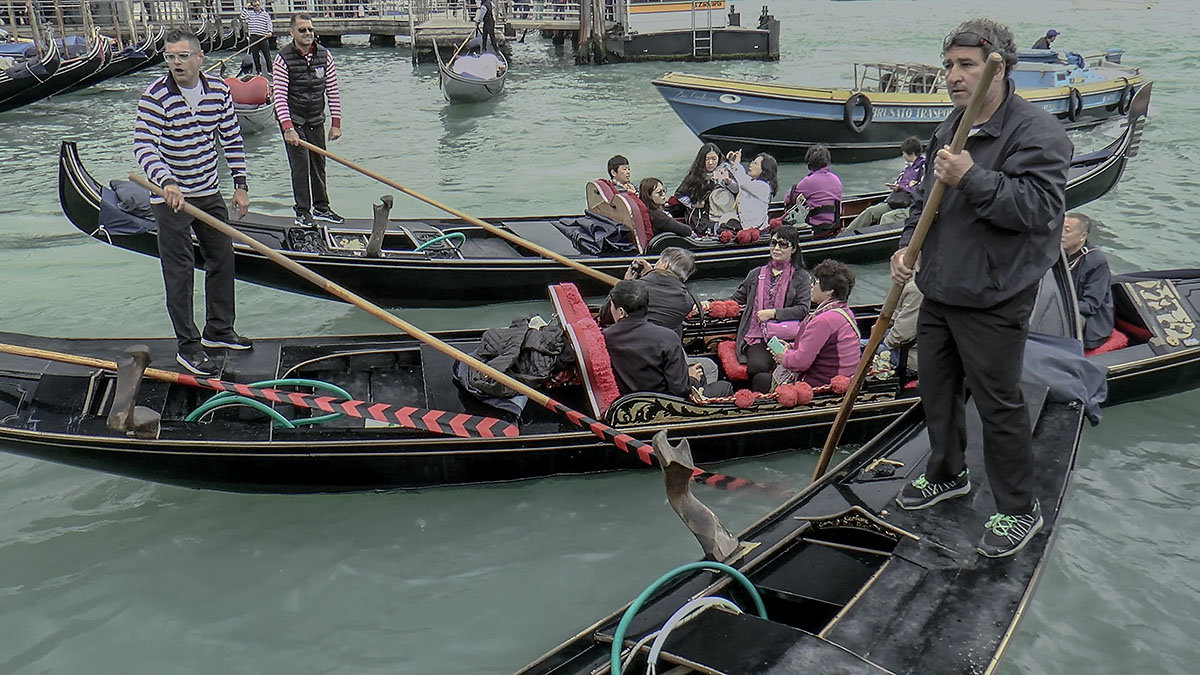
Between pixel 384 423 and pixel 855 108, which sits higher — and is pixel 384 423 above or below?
below

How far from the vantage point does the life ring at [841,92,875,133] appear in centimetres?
984

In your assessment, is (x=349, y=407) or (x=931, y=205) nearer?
(x=931, y=205)

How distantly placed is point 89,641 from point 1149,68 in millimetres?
→ 18603

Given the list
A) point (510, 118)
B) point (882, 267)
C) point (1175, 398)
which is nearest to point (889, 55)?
point (510, 118)

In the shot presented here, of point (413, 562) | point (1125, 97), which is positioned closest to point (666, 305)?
point (413, 562)

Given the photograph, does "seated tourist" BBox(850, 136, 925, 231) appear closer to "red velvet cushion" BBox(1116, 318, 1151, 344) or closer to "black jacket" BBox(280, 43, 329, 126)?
"red velvet cushion" BBox(1116, 318, 1151, 344)

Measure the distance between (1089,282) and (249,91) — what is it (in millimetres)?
9899

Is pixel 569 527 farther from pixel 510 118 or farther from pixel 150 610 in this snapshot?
pixel 510 118

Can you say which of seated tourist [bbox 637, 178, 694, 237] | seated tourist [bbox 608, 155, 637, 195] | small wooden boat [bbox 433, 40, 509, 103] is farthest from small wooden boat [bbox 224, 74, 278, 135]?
seated tourist [bbox 637, 178, 694, 237]

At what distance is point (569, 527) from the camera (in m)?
3.74

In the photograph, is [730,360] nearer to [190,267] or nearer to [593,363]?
[593,363]

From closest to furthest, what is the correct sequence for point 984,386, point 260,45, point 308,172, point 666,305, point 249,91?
point 984,386 < point 666,305 < point 308,172 < point 249,91 < point 260,45

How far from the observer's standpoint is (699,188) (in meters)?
6.51

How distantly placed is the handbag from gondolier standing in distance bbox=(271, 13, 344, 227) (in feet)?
10.3
